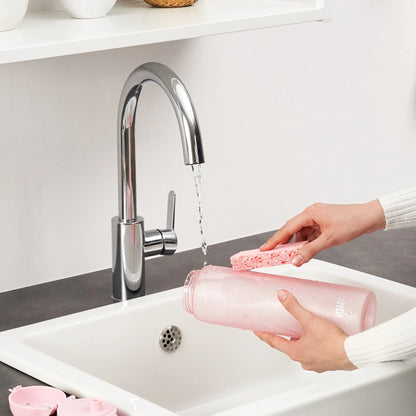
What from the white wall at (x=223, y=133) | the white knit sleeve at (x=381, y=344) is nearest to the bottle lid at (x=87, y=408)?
the white knit sleeve at (x=381, y=344)

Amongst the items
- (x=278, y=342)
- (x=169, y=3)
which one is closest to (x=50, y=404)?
(x=278, y=342)

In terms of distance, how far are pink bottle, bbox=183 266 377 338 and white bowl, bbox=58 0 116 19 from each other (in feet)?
1.47

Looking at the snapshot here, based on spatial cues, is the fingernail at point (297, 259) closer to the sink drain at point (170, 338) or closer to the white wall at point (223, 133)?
the sink drain at point (170, 338)

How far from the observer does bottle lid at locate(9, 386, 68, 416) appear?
3.90ft

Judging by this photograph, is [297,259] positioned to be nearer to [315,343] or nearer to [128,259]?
[315,343]

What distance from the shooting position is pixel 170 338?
159cm

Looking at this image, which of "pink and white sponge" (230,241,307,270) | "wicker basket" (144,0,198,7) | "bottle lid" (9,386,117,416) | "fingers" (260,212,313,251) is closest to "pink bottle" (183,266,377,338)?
"pink and white sponge" (230,241,307,270)

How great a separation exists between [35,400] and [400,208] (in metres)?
0.66

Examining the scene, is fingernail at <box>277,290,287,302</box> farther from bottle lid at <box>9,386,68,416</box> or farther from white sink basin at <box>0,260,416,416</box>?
bottle lid at <box>9,386,68,416</box>

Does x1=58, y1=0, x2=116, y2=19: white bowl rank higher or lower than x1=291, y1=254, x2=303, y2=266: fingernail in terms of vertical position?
higher

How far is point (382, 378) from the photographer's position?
1.25 meters

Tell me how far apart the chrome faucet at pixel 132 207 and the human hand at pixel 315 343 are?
34 centimetres

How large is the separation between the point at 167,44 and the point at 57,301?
0.52 metres

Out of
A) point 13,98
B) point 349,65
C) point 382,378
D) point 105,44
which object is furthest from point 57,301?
point 349,65
